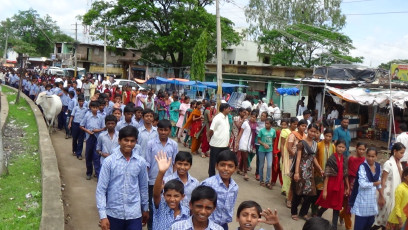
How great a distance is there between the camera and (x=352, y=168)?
598 centimetres

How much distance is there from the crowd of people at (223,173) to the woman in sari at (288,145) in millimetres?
18

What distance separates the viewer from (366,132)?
1641 centimetres

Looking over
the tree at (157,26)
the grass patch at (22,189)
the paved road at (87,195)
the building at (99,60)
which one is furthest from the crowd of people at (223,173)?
the building at (99,60)

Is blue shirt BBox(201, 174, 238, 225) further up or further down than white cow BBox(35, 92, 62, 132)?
further down

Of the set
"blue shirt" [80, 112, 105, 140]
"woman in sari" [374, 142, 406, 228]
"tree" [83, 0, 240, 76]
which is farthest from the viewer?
"tree" [83, 0, 240, 76]

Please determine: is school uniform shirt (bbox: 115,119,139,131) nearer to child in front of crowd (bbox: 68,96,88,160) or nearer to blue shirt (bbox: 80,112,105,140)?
blue shirt (bbox: 80,112,105,140)

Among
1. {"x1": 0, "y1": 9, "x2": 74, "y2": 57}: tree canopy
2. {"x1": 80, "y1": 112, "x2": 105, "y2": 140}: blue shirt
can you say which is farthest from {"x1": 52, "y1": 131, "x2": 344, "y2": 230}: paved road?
{"x1": 0, "y1": 9, "x2": 74, "y2": 57}: tree canopy

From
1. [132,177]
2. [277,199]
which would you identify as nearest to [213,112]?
[277,199]

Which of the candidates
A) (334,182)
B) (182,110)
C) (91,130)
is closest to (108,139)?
(91,130)

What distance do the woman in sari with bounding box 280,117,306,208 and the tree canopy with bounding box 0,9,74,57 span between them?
68.7 m

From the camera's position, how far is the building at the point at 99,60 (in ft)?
142

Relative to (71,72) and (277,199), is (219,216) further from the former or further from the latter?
(71,72)

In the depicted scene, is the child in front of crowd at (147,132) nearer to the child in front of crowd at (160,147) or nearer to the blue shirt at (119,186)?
the child in front of crowd at (160,147)

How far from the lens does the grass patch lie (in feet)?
16.2
